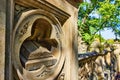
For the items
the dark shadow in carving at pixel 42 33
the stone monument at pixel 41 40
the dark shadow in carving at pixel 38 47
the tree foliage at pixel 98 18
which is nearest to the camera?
the stone monument at pixel 41 40

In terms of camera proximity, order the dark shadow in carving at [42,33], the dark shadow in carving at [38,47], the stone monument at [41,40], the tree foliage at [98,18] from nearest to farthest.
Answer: the stone monument at [41,40] → the dark shadow in carving at [38,47] → the dark shadow in carving at [42,33] → the tree foliage at [98,18]

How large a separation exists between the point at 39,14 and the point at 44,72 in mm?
450

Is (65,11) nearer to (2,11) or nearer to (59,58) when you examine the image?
(59,58)

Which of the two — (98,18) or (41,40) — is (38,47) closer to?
(41,40)

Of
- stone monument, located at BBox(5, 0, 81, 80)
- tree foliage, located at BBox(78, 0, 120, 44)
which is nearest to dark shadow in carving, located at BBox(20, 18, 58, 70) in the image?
stone monument, located at BBox(5, 0, 81, 80)

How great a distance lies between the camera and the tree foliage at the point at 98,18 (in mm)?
18922

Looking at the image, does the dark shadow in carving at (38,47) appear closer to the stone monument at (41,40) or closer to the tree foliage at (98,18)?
the stone monument at (41,40)

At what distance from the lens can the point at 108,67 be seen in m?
10.9

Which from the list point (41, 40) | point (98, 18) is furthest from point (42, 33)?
point (98, 18)

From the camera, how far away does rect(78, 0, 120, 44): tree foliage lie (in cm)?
1892

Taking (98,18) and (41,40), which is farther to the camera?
(98,18)

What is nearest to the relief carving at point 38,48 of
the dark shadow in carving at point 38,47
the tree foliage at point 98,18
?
the dark shadow in carving at point 38,47

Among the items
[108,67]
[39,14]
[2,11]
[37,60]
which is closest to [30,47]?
[37,60]

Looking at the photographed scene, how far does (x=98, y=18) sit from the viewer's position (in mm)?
19594
